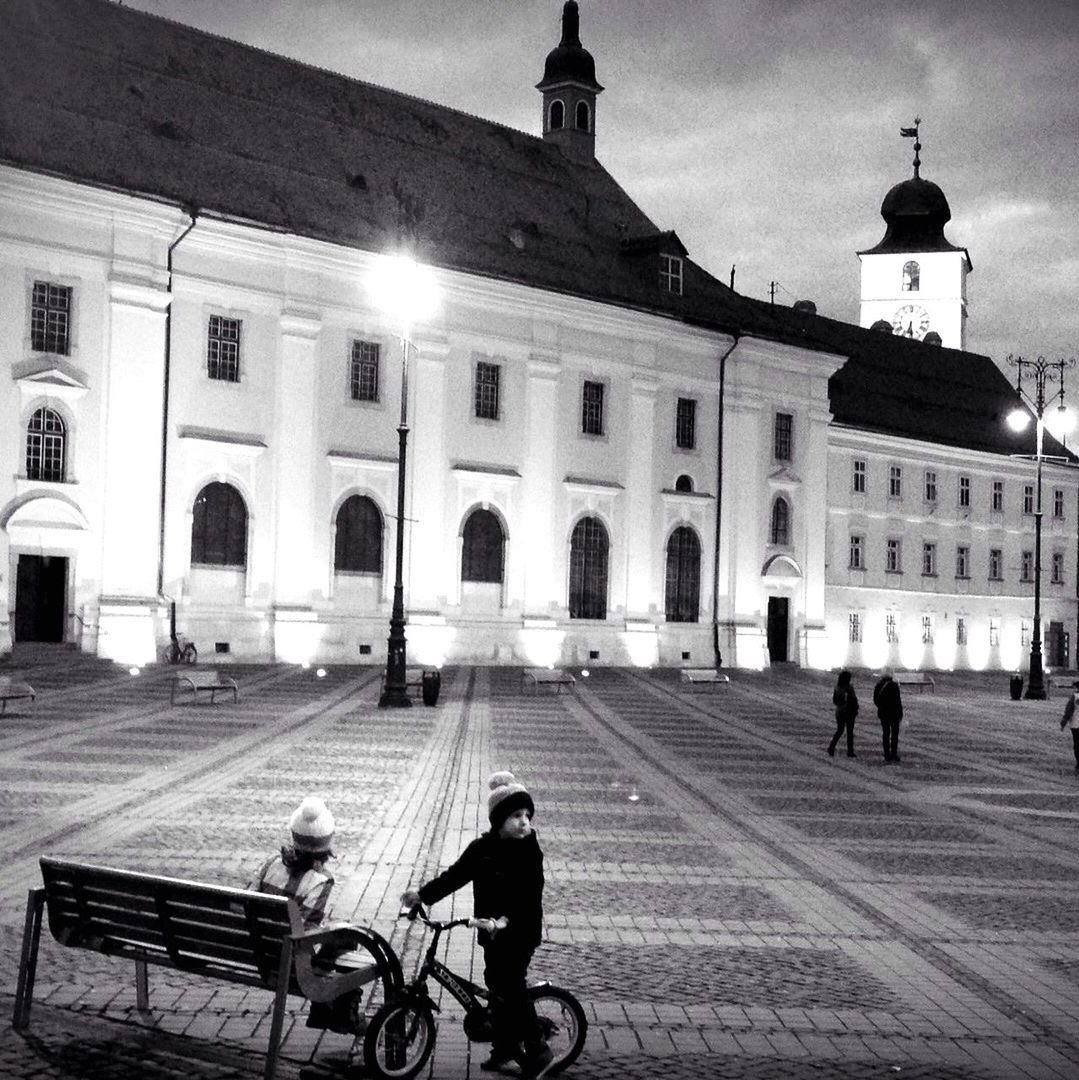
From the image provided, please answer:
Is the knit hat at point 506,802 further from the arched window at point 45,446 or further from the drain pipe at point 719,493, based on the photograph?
the drain pipe at point 719,493

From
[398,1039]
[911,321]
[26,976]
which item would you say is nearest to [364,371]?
[26,976]

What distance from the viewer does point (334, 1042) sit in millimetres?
7840

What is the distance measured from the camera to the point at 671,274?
54000 mm

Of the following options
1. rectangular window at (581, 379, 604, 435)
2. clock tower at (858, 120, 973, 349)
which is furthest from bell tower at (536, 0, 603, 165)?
clock tower at (858, 120, 973, 349)

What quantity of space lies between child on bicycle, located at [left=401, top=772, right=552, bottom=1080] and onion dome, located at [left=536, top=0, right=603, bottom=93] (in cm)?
5425

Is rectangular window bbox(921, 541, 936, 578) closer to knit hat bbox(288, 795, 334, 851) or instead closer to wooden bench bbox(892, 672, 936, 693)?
wooden bench bbox(892, 672, 936, 693)

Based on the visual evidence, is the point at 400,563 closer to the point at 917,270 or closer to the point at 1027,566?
the point at 1027,566

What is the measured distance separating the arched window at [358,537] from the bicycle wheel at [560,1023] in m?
37.2

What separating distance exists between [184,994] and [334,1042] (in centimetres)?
113

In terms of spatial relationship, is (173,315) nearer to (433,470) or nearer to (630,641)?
(433,470)

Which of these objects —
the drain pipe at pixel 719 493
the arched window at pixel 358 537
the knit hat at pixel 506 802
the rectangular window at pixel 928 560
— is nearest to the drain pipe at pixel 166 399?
the arched window at pixel 358 537

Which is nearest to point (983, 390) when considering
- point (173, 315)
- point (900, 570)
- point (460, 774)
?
point (900, 570)

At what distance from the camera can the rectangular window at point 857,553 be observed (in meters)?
Result: 64.1

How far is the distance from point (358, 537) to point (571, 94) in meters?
22.1
